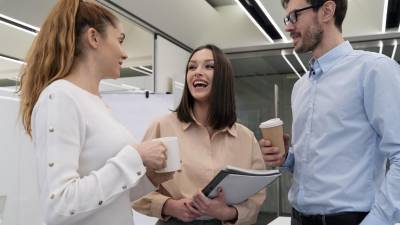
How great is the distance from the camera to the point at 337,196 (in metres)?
1.26

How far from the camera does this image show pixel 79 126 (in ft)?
3.23

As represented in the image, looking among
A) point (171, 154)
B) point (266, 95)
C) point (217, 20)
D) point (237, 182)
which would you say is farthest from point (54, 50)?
point (266, 95)

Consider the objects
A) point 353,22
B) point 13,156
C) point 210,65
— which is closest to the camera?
point 210,65

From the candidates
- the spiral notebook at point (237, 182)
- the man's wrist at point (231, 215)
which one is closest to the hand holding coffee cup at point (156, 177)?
the spiral notebook at point (237, 182)

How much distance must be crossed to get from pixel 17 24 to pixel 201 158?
221 cm

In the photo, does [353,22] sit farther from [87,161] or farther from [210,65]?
[87,161]

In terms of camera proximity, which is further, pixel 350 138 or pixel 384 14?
pixel 384 14

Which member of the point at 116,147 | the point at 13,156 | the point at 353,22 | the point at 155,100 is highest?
the point at 353,22

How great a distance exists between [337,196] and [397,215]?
20cm

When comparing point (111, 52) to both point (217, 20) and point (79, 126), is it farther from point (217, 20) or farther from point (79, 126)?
point (217, 20)

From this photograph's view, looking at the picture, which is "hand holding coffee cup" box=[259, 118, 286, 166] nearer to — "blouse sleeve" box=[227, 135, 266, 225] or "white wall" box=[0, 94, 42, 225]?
"blouse sleeve" box=[227, 135, 266, 225]

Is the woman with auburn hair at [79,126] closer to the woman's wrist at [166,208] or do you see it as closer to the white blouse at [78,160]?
the white blouse at [78,160]

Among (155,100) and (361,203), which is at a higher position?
(155,100)

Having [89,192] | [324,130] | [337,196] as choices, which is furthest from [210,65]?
[89,192]
